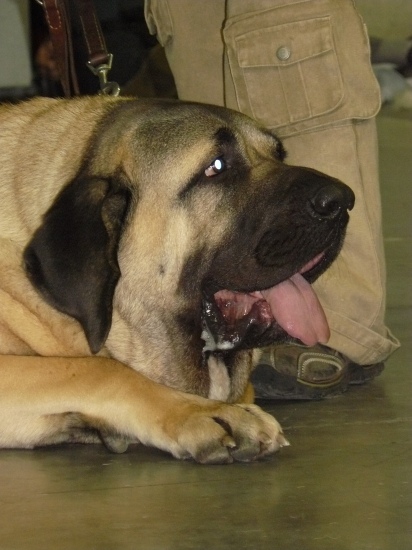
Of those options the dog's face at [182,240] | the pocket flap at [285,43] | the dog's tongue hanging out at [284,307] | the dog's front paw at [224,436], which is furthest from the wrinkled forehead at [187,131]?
the dog's front paw at [224,436]

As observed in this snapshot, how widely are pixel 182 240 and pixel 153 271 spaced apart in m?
0.11

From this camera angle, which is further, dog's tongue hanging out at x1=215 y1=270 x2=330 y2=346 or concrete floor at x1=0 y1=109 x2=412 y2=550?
dog's tongue hanging out at x1=215 y1=270 x2=330 y2=346

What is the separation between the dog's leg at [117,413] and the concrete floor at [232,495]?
4cm

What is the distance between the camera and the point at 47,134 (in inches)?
98.5

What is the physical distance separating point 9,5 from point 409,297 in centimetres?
400

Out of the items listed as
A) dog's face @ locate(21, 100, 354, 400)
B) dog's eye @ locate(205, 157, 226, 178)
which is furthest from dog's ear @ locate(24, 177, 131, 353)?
dog's eye @ locate(205, 157, 226, 178)

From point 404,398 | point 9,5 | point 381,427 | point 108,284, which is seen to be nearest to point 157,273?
point 108,284

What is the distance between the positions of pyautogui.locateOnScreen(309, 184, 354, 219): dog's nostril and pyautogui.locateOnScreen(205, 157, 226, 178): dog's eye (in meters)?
0.24

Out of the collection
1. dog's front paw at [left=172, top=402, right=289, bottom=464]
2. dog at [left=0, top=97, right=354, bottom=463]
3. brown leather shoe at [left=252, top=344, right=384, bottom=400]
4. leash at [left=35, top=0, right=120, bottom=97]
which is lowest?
brown leather shoe at [left=252, top=344, right=384, bottom=400]

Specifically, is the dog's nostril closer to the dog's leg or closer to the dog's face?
the dog's face

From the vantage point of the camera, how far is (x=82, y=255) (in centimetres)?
216

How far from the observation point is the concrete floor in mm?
1709

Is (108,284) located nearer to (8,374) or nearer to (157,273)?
(157,273)

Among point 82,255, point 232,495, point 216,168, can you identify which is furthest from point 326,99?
point 232,495
